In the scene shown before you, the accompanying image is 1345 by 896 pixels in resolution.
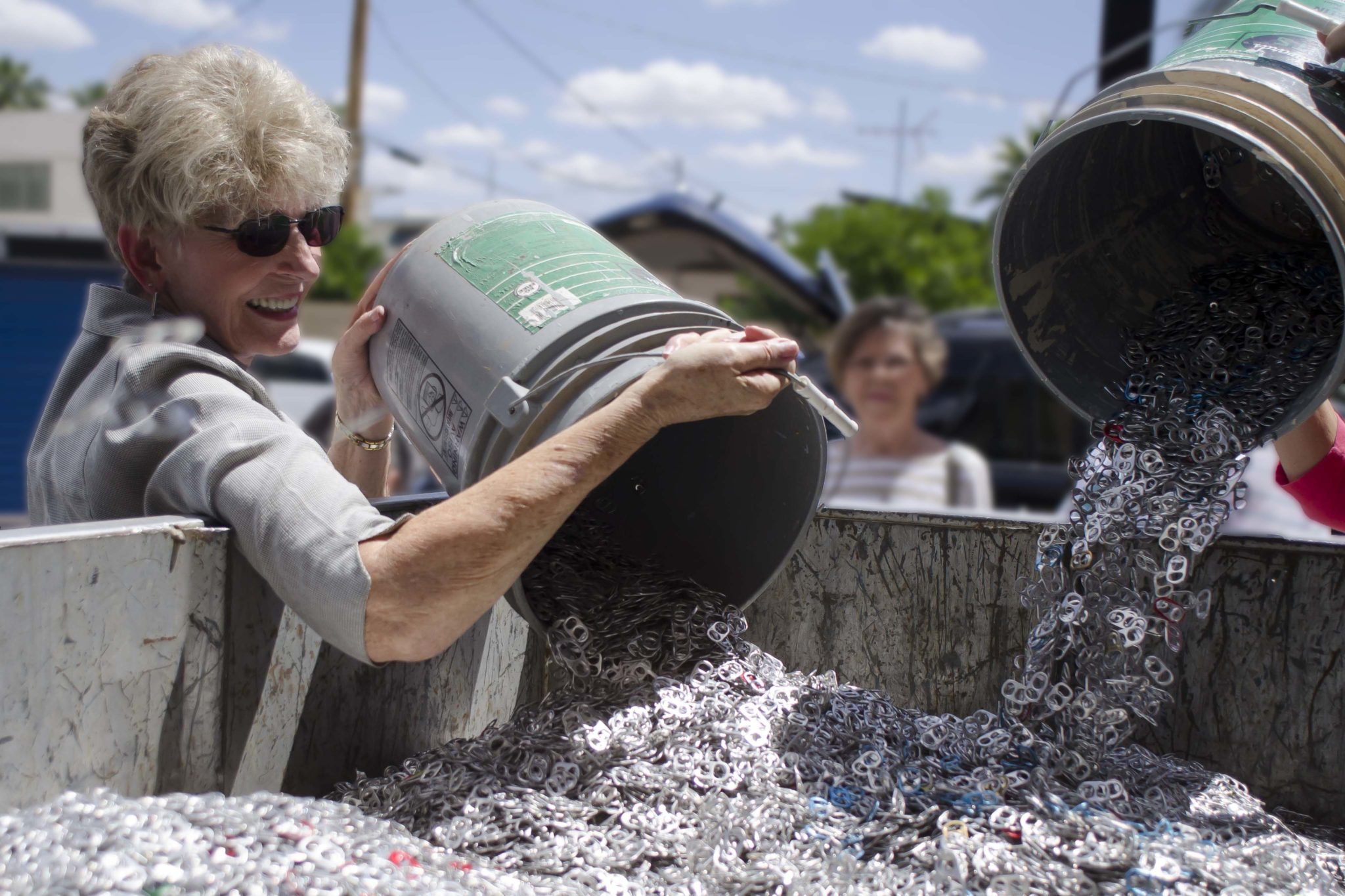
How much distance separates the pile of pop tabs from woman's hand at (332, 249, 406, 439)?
20.3 inches

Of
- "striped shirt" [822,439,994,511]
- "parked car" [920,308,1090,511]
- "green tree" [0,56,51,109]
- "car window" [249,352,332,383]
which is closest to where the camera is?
"striped shirt" [822,439,994,511]

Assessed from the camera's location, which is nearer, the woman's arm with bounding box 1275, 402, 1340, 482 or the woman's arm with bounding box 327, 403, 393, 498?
the woman's arm with bounding box 1275, 402, 1340, 482

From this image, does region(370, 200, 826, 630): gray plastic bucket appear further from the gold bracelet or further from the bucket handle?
the gold bracelet

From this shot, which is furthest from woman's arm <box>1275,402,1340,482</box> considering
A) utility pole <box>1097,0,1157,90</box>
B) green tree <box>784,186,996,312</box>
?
green tree <box>784,186,996,312</box>

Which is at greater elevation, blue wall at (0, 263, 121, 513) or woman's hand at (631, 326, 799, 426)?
woman's hand at (631, 326, 799, 426)

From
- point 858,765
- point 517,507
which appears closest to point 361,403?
point 517,507

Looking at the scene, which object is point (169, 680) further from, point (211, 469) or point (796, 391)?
point (796, 391)

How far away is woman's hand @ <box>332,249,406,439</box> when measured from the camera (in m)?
2.34

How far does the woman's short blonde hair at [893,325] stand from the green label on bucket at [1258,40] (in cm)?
247

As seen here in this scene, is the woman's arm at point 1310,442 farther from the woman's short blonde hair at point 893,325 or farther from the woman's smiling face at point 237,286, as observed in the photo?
the woman's short blonde hair at point 893,325

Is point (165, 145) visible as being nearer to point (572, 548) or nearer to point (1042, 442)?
point (572, 548)

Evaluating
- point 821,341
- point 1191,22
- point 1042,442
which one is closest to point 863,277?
point 821,341

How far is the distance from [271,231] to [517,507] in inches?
27.8

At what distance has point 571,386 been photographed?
2.00 m
